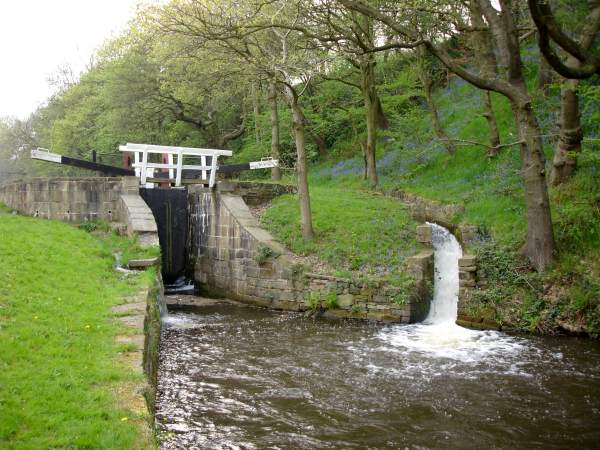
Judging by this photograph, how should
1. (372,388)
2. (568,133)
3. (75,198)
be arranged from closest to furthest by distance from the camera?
(372,388) < (568,133) < (75,198)

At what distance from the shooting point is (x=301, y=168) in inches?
541

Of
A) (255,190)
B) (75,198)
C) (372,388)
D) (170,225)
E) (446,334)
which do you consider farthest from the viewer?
(255,190)

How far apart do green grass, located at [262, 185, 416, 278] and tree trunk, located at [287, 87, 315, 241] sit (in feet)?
1.09

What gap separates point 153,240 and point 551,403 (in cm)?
948

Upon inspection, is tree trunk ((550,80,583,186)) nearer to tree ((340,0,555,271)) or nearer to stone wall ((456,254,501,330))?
tree ((340,0,555,271))

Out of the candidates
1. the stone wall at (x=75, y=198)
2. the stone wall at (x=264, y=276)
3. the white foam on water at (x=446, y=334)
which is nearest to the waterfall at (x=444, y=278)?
the white foam on water at (x=446, y=334)

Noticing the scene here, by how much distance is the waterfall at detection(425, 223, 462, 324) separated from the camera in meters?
11.6

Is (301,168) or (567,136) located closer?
(567,136)

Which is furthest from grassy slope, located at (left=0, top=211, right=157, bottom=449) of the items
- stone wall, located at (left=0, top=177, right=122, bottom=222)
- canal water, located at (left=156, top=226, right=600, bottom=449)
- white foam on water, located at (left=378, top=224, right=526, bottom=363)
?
white foam on water, located at (left=378, top=224, right=526, bottom=363)

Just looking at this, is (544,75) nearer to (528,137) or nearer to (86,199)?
(528,137)

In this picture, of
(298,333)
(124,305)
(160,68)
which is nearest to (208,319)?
(298,333)

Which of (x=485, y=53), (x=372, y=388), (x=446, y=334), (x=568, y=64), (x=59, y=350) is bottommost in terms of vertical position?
(x=372, y=388)

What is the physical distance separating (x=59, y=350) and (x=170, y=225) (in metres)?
10.3

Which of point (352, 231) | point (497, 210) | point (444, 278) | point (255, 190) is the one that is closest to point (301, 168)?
point (352, 231)
